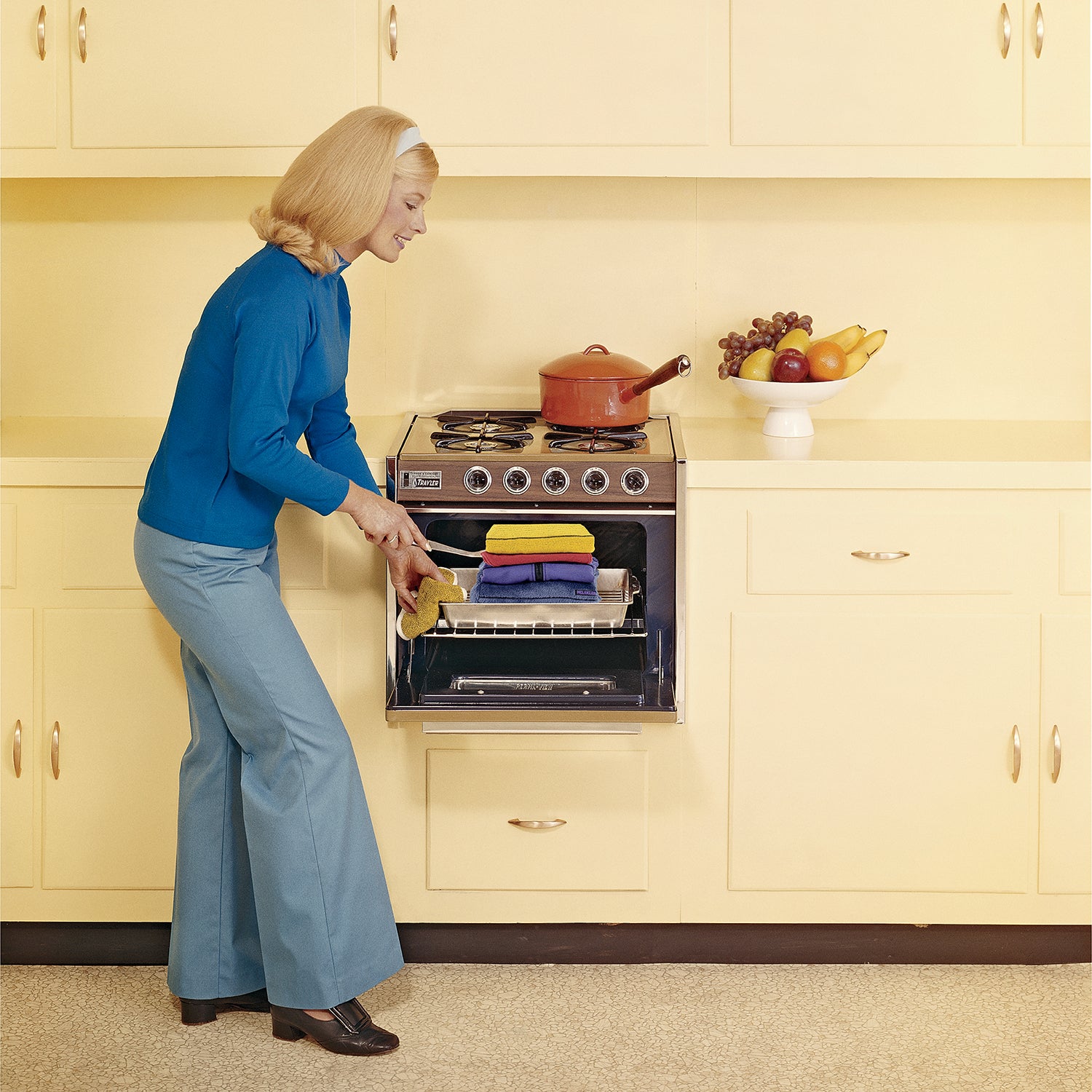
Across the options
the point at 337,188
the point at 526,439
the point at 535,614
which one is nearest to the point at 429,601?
the point at 535,614

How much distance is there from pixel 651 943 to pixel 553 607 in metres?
0.81

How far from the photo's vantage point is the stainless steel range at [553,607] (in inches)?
87.1

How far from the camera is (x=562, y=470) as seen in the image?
2.28m

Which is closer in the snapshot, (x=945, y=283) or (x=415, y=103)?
(x=415, y=103)

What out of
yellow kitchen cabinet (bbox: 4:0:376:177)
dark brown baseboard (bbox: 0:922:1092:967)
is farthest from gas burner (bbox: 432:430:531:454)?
dark brown baseboard (bbox: 0:922:1092:967)

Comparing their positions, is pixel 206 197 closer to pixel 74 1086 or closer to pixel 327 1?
pixel 327 1

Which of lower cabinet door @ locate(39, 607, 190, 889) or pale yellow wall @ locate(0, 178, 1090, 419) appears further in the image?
pale yellow wall @ locate(0, 178, 1090, 419)

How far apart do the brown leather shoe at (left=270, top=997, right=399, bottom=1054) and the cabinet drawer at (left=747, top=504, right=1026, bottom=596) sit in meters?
1.07

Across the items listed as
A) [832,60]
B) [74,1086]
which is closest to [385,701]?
[74,1086]

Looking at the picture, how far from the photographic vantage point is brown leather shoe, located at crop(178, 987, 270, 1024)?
233cm

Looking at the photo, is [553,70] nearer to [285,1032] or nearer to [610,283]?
[610,283]

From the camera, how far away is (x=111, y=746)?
2.48 meters

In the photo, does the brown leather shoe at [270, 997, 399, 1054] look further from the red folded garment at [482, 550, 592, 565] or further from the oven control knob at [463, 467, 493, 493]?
the oven control knob at [463, 467, 493, 493]

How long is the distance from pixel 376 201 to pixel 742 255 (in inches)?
45.7
